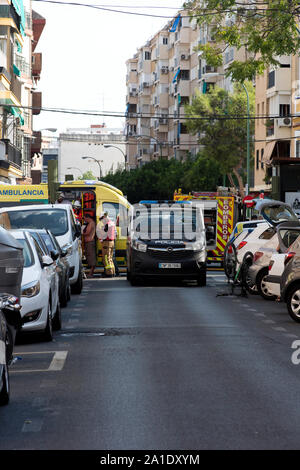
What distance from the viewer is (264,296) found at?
80.0ft

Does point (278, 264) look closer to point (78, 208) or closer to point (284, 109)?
point (78, 208)

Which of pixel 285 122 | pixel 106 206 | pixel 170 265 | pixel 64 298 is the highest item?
pixel 285 122

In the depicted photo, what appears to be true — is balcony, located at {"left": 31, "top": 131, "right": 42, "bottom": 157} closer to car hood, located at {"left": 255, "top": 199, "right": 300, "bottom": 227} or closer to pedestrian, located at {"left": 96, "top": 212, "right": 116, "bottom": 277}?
pedestrian, located at {"left": 96, "top": 212, "right": 116, "bottom": 277}

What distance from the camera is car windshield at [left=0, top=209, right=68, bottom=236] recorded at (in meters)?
26.0

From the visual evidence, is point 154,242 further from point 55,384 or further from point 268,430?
point 268,430

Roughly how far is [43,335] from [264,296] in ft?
31.8

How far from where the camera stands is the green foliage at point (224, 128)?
3228 inches

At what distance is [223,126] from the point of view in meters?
82.5

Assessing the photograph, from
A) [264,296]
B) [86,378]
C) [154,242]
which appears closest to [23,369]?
[86,378]

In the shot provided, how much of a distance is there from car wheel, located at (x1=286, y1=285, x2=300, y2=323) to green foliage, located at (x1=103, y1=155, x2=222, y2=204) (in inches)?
2337

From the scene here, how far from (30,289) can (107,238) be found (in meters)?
17.6

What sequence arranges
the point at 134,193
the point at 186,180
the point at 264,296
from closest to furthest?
1. the point at 264,296
2. the point at 186,180
3. the point at 134,193

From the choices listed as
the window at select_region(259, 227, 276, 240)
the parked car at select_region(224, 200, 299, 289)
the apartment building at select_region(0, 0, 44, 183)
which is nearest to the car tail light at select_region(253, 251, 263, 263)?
the parked car at select_region(224, 200, 299, 289)

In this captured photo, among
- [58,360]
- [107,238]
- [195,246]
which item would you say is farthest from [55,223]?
[58,360]
